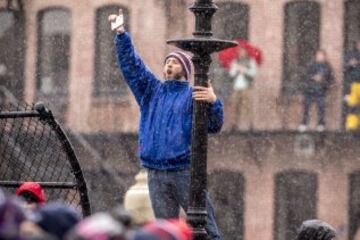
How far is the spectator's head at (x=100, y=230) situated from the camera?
21.9 ft

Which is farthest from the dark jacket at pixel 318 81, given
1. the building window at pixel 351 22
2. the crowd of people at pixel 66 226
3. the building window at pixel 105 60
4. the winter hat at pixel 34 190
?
the crowd of people at pixel 66 226

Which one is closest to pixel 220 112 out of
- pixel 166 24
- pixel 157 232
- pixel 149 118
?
pixel 149 118

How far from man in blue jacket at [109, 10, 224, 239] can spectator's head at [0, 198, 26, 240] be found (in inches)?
214

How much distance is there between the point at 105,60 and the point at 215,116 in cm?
3169

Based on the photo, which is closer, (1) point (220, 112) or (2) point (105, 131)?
(1) point (220, 112)

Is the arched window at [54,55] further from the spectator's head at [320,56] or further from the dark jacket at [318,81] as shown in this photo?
the spectator's head at [320,56]

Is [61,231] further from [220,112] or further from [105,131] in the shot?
[105,131]

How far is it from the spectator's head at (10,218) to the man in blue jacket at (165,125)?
5.43 m

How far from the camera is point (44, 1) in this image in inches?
1730

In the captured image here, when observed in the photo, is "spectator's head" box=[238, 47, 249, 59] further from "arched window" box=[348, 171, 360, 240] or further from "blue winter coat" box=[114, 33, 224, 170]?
"blue winter coat" box=[114, 33, 224, 170]

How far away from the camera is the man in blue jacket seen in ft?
40.5

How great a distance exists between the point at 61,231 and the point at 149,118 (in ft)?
18.1

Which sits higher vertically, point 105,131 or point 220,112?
point 220,112

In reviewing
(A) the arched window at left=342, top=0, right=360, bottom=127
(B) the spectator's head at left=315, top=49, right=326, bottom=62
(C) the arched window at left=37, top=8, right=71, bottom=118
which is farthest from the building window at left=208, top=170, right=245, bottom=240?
(C) the arched window at left=37, top=8, right=71, bottom=118
